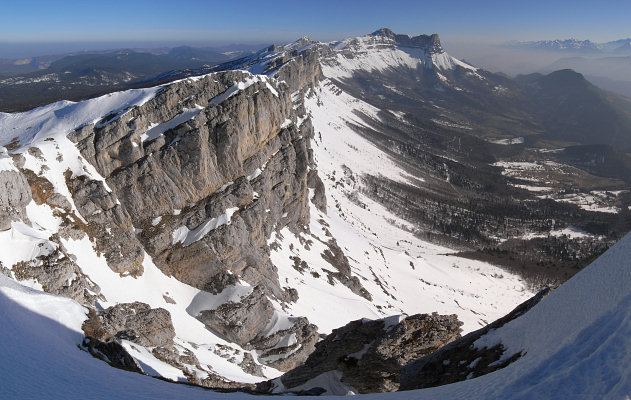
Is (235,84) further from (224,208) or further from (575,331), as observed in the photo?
(575,331)

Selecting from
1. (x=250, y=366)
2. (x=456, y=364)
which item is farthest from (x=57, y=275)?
(x=456, y=364)

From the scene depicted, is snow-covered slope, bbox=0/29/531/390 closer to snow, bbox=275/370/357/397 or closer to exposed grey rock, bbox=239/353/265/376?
exposed grey rock, bbox=239/353/265/376

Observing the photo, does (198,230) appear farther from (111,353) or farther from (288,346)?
(111,353)

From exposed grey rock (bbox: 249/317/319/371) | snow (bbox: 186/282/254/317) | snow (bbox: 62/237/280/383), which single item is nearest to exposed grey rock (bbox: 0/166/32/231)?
snow (bbox: 62/237/280/383)

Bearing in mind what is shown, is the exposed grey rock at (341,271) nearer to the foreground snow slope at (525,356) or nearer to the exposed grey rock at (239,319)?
the exposed grey rock at (239,319)

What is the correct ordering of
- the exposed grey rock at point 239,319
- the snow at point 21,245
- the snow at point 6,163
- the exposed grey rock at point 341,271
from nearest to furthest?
1. the snow at point 21,245
2. the snow at point 6,163
3. the exposed grey rock at point 239,319
4. the exposed grey rock at point 341,271

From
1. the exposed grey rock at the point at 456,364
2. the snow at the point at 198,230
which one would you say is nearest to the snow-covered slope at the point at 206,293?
the snow at the point at 198,230
